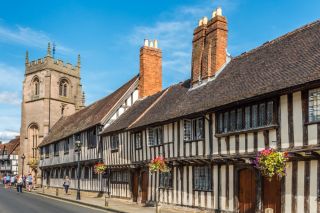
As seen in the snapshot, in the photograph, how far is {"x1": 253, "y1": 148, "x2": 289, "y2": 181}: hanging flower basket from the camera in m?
12.9

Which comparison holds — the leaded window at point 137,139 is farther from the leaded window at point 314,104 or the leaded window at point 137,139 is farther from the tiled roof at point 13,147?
the tiled roof at point 13,147

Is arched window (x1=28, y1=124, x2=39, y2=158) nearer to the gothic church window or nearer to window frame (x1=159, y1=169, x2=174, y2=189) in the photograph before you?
the gothic church window

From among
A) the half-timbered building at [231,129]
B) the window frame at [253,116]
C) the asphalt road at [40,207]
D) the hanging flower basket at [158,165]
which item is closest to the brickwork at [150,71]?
the half-timbered building at [231,129]

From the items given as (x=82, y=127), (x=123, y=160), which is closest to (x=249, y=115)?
(x=123, y=160)

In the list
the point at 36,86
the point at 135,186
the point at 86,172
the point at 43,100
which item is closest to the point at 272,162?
the point at 135,186

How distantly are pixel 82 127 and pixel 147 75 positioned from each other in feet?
23.5

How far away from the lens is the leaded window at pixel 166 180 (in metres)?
20.7

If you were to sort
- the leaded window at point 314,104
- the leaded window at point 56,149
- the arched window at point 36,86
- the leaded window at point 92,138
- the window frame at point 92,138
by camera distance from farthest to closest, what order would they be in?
the arched window at point 36,86 < the leaded window at point 56,149 < the leaded window at point 92,138 < the window frame at point 92,138 < the leaded window at point 314,104

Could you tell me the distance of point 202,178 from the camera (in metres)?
18.1

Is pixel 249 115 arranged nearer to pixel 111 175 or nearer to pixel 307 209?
pixel 307 209

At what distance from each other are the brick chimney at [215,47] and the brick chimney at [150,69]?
8959 mm

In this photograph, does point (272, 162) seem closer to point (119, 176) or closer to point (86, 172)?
point (119, 176)

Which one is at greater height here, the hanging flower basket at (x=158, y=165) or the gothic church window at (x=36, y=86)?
the gothic church window at (x=36, y=86)

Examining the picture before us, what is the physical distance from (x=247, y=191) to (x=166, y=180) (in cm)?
646
